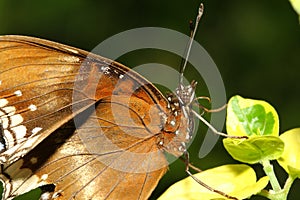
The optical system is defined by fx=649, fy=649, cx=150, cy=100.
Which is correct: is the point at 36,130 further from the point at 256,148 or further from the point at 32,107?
the point at 256,148

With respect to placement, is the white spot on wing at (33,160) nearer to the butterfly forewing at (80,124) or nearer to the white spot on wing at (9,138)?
the butterfly forewing at (80,124)

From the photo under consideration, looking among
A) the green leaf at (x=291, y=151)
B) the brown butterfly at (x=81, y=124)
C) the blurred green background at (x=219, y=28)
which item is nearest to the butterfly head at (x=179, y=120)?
the brown butterfly at (x=81, y=124)

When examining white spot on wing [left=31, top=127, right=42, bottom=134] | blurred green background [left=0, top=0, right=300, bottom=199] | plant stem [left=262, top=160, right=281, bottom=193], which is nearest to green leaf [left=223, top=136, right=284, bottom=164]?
plant stem [left=262, top=160, right=281, bottom=193]

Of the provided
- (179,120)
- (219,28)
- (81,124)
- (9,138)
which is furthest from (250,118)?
(219,28)

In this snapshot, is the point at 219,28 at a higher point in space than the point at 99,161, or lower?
higher

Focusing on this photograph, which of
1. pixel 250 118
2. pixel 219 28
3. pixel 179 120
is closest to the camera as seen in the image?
pixel 250 118

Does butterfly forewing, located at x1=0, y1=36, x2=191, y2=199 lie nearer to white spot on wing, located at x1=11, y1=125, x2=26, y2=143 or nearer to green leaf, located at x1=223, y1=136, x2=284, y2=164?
white spot on wing, located at x1=11, y1=125, x2=26, y2=143

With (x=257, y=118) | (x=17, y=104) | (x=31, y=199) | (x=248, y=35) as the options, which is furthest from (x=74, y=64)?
(x=248, y=35)
